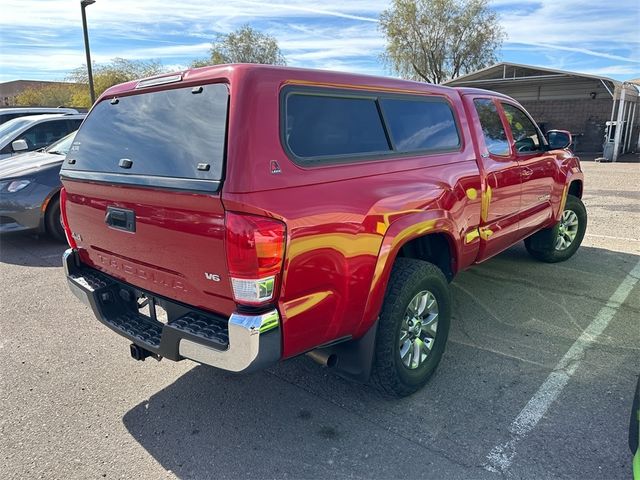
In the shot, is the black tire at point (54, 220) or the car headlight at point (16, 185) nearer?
the car headlight at point (16, 185)

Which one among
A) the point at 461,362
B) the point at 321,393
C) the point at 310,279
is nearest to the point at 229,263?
the point at 310,279

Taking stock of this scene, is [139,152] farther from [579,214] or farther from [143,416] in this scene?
[579,214]

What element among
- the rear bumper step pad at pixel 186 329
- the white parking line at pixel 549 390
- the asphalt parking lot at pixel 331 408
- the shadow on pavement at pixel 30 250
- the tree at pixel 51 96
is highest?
the tree at pixel 51 96

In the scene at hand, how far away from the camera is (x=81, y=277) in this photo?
3.13m

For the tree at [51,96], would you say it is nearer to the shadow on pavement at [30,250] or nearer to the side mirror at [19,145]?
the side mirror at [19,145]

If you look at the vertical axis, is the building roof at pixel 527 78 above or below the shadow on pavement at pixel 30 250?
above

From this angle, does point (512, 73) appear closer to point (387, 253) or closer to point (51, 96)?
point (387, 253)

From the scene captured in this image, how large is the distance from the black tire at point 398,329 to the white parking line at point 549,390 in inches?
23.5

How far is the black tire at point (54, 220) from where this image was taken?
21.0 ft

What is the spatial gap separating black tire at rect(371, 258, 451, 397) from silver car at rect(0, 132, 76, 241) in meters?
5.39

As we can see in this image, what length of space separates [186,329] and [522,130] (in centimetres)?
376

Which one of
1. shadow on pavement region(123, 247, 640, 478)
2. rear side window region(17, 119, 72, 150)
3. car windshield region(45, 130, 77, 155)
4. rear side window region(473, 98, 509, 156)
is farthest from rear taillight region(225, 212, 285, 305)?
rear side window region(17, 119, 72, 150)

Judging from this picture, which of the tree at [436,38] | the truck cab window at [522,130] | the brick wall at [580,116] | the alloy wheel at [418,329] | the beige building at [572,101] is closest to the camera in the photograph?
the alloy wheel at [418,329]

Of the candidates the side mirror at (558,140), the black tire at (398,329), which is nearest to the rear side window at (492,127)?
the side mirror at (558,140)
